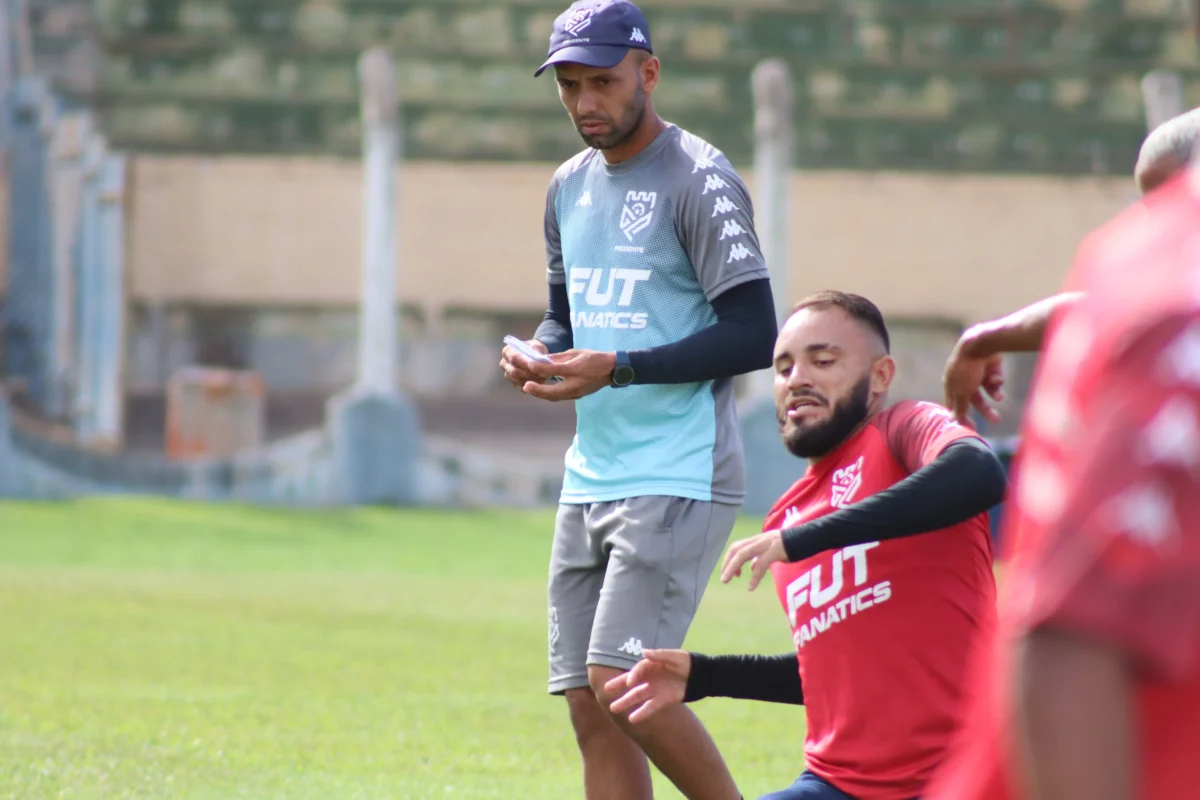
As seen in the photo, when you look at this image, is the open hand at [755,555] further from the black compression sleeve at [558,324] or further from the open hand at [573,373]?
the black compression sleeve at [558,324]

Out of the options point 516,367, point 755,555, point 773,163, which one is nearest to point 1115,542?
point 755,555

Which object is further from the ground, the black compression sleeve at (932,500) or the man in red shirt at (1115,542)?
the man in red shirt at (1115,542)

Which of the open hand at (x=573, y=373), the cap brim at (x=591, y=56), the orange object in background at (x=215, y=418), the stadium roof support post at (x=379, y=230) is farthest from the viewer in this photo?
the orange object in background at (x=215, y=418)

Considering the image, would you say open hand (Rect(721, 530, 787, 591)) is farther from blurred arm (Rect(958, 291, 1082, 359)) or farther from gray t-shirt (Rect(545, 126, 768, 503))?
gray t-shirt (Rect(545, 126, 768, 503))

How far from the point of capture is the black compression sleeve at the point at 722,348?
13.3 feet

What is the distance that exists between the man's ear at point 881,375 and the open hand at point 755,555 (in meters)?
A: 0.73

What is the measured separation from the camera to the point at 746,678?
3.30 m

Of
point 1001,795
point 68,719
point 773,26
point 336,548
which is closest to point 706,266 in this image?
point 1001,795

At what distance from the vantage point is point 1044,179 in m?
25.7

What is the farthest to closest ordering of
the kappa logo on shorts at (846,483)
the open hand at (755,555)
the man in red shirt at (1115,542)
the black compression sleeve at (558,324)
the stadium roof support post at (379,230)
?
the stadium roof support post at (379,230), the black compression sleeve at (558,324), the kappa logo on shorts at (846,483), the open hand at (755,555), the man in red shirt at (1115,542)

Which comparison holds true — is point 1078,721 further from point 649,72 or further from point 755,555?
point 649,72

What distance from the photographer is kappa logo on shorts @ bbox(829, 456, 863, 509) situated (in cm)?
344

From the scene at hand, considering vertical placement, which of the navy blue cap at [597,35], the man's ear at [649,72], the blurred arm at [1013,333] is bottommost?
the blurred arm at [1013,333]

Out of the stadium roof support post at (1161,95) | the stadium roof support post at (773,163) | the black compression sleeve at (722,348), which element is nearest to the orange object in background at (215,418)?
the stadium roof support post at (773,163)
